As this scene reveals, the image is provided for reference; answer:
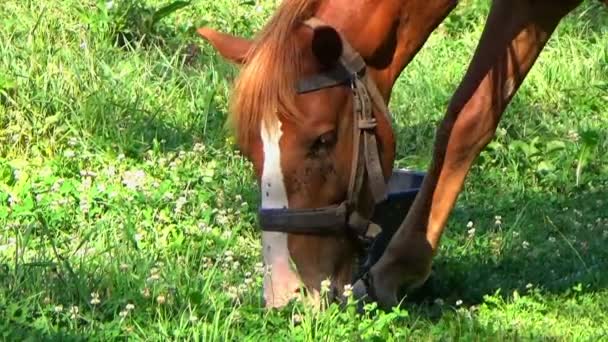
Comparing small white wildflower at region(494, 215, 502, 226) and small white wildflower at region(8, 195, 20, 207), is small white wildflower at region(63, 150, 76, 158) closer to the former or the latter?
small white wildflower at region(8, 195, 20, 207)

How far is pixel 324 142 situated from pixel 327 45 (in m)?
0.29

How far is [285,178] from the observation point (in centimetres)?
Result: 384

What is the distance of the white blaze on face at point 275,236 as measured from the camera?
3836 mm

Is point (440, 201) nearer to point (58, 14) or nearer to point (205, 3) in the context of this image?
point (58, 14)

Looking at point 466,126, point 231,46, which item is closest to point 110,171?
point 231,46

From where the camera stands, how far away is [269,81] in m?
3.85

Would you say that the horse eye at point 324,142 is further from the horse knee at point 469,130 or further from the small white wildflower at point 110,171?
the small white wildflower at point 110,171

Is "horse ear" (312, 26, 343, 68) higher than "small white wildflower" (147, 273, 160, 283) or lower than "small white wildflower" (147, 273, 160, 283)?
higher

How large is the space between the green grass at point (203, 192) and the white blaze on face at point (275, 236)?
0.28 ft

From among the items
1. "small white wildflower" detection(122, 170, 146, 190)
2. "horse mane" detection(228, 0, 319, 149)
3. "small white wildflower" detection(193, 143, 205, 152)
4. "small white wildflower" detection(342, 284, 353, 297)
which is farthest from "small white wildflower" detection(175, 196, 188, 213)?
"small white wildflower" detection(342, 284, 353, 297)

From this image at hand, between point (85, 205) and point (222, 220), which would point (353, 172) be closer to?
point (222, 220)

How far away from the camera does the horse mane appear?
3834mm

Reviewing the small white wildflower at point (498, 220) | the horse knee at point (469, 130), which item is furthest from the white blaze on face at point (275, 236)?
the small white wildflower at point (498, 220)

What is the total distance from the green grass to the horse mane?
525 mm
